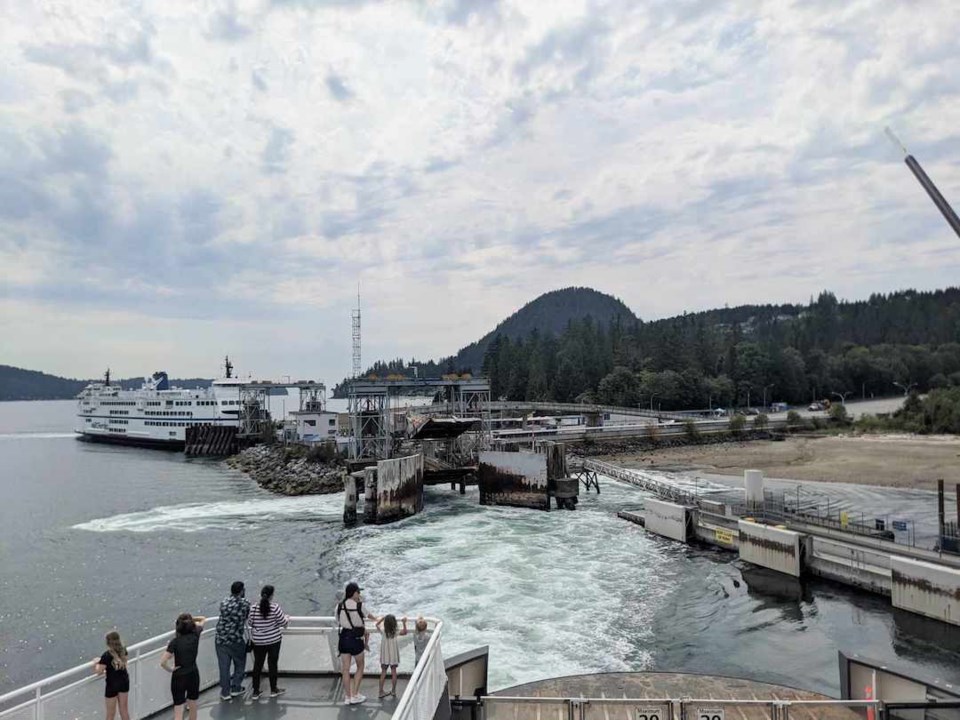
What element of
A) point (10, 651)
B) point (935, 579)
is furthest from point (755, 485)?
point (10, 651)

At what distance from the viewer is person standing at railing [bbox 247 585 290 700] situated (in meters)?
9.02

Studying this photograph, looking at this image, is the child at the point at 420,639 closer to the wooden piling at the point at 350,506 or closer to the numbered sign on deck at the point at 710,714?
the numbered sign on deck at the point at 710,714

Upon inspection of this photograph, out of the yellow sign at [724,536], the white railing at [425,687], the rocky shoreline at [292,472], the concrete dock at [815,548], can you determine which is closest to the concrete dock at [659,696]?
the white railing at [425,687]

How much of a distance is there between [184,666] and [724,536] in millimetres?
26950

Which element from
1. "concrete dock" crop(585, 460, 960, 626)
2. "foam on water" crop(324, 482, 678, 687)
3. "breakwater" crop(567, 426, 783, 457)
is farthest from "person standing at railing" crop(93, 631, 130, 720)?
"breakwater" crop(567, 426, 783, 457)

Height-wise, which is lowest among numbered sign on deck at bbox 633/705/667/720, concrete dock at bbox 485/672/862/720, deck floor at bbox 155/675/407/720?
concrete dock at bbox 485/672/862/720

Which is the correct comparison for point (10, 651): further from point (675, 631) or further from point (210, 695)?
point (675, 631)

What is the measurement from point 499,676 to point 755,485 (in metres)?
18.9

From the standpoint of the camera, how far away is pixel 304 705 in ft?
28.6

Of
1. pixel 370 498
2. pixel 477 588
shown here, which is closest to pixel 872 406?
pixel 370 498

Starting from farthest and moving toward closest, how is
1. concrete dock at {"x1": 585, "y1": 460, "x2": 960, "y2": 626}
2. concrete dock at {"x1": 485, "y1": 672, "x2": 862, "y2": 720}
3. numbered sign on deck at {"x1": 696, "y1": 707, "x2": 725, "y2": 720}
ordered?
concrete dock at {"x1": 585, "y1": 460, "x2": 960, "y2": 626}
concrete dock at {"x1": 485, "y1": 672, "x2": 862, "y2": 720}
numbered sign on deck at {"x1": 696, "y1": 707, "x2": 725, "y2": 720}

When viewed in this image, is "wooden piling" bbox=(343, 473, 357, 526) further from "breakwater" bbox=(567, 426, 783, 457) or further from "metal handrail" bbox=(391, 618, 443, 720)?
"breakwater" bbox=(567, 426, 783, 457)

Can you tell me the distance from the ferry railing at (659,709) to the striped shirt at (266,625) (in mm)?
3823

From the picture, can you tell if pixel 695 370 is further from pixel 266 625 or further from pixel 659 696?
pixel 266 625
